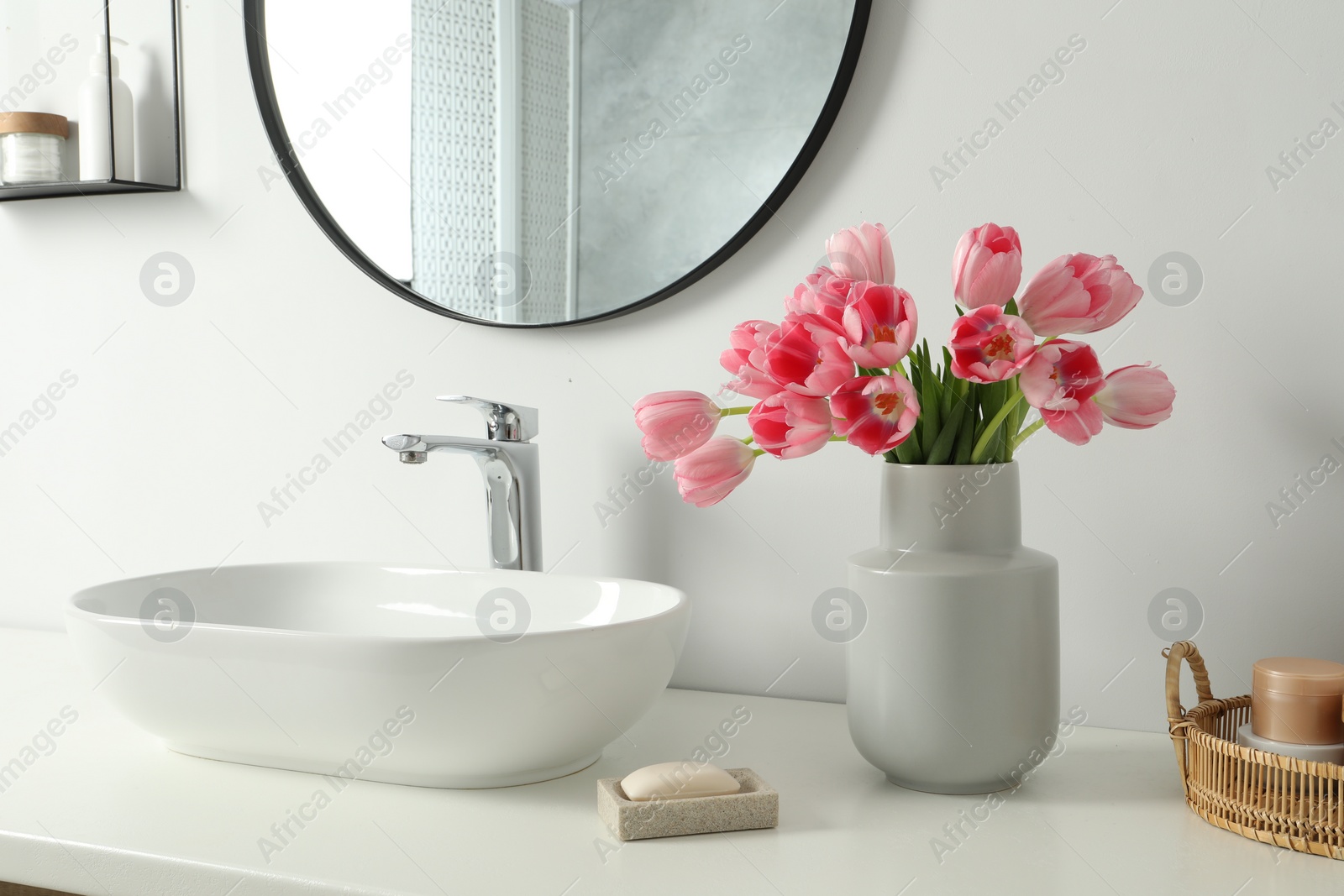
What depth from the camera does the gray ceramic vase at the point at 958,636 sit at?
Answer: 0.74 meters

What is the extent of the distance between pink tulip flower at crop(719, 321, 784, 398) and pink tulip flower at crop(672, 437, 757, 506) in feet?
0.17

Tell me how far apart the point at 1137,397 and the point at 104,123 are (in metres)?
1.18

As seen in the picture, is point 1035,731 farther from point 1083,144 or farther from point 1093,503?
point 1083,144

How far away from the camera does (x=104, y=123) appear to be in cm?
125

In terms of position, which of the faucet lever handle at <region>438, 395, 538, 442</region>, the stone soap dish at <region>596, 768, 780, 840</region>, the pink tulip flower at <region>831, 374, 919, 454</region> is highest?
the pink tulip flower at <region>831, 374, 919, 454</region>

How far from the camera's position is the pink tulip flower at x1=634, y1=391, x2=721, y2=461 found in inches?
30.5

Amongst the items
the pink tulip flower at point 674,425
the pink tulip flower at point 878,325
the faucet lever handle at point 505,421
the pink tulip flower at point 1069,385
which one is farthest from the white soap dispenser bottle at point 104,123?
the pink tulip flower at point 1069,385

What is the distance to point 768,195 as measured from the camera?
3.29ft

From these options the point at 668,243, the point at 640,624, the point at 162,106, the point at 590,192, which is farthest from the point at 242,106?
the point at 640,624

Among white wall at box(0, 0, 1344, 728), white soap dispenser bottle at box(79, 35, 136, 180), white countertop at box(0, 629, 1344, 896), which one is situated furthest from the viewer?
white soap dispenser bottle at box(79, 35, 136, 180)

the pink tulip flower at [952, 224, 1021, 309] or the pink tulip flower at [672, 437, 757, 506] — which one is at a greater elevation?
the pink tulip flower at [952, 224, 1021, 309]

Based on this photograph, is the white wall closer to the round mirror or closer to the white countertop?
the round mirror

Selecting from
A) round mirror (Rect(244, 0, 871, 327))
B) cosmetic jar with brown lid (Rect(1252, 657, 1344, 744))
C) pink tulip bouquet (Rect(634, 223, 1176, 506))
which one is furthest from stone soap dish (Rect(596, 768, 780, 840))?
round mirror (Rect(244, 0, 871, 327))

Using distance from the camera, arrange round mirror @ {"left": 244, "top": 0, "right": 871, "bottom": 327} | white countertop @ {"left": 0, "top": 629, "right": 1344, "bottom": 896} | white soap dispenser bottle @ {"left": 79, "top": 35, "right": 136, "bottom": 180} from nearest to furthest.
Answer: white countertop @ {"left": 0, "top": 629, "right": 1344, "bottom": 896}, round mirror @ {"left": 244, "top": 0, "right": 871, "bottom": 327}, white soap dispenser bottle @ {"left": 79, "top": 35, "right": 136, "bottom": 180}
